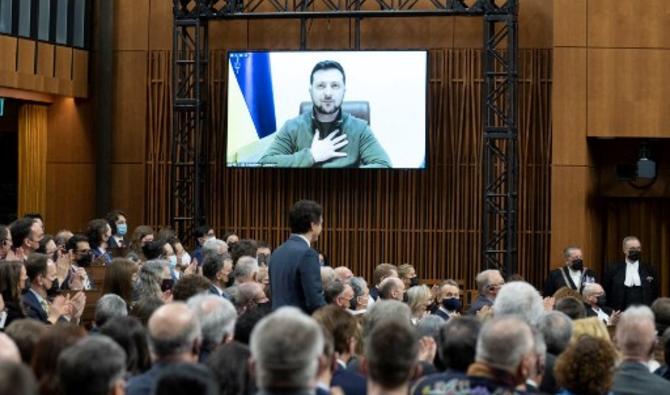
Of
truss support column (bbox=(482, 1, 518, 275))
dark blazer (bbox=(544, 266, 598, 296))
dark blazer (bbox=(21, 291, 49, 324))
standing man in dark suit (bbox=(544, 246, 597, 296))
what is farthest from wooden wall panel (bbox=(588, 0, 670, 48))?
dark blazer (bbox=(21, 291, 49, 324))

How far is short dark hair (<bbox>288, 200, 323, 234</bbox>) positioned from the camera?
27.7 ft

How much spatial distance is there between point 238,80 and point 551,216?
4.78 metres

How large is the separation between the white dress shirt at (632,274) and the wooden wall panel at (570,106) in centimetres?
198

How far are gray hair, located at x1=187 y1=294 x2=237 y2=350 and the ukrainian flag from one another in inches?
476

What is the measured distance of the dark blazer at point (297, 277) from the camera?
8273 millimetres

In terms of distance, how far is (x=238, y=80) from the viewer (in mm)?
18328

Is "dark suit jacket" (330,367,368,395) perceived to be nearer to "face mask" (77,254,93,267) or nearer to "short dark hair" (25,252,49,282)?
"short dark hair" (25,252,49,282)

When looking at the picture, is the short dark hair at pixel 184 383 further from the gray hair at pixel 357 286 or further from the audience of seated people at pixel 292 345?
the gray hair at pixel 357 286

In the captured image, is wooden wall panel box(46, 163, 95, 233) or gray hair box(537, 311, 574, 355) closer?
gray hair box(537, 311, 574, 355)

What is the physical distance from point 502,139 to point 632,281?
2.75 meters

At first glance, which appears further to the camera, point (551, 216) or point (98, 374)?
point (551, 216)

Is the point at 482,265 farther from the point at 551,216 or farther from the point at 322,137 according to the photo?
the point at 322,137

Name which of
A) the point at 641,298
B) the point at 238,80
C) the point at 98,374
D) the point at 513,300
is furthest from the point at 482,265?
the point at 98,374

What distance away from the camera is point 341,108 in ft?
58.6
